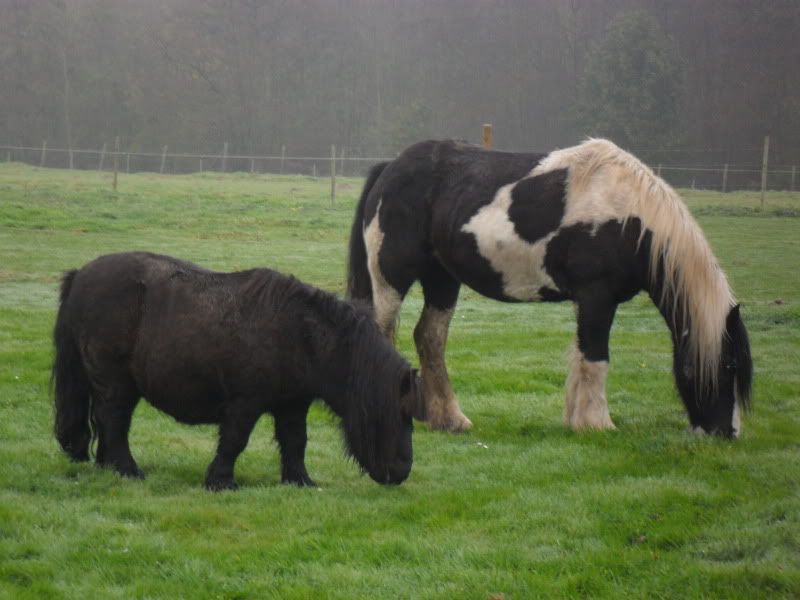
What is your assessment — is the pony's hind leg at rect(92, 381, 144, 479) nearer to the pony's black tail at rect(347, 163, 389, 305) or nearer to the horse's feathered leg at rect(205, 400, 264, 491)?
the horse's feathered leg at rect(205, 400, 264, 491)

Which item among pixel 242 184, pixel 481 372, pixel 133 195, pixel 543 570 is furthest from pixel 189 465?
pixel 242 184

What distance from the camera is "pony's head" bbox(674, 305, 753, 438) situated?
6805mm

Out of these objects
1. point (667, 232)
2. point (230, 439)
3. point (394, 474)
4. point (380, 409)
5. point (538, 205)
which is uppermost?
point (538, 205)

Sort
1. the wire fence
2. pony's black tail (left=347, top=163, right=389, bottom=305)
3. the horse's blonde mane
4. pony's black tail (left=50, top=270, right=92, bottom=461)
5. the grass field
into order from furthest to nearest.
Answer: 1. the wire fence
2. pony's black tail (left=347, top=163, right=389, bottom=305)
3. the horse's blonde mane
4. pony's black tail (left=50, top=270, right=92, bottom=461)
5. the grass field

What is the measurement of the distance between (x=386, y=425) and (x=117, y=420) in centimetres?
152

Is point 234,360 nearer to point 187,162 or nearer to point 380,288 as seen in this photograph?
point 380,288

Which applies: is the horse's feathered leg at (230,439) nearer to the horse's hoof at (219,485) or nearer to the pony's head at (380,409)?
the horse's hoof at (219,485)

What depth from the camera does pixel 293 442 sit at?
5.86 meters

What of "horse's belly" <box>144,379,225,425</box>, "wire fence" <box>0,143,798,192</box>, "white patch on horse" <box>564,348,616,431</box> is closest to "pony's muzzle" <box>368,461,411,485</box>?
"horse's belly" <box>144,379,225,425</box>

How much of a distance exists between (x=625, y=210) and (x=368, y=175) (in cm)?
213

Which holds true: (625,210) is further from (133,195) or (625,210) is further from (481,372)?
(133,195)

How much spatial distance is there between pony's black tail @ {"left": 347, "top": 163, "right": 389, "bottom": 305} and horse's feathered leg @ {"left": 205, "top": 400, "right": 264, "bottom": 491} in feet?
8.52

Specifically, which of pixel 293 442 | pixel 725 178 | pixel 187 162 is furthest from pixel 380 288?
pixel 187 162

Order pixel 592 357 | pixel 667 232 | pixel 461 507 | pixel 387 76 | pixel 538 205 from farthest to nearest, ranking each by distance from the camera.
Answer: pixel 387 76 → pixel 538 205 → pixel 592 357 → pixel 667 232 → pixel 461 507
